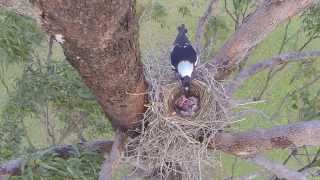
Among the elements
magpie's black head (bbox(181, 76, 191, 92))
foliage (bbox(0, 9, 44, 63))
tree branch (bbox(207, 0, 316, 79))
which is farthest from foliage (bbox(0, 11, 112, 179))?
tree branch (bbox(207, 0, 316, 79))

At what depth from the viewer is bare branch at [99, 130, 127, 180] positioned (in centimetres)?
196

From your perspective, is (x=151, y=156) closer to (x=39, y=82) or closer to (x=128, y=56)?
(x=128, y=56)

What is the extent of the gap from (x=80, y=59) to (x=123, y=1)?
24 centimetres

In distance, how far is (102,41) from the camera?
1132mm

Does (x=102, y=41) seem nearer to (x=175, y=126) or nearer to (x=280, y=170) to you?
(x=175, y=126)

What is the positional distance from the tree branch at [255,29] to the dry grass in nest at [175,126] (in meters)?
0.11

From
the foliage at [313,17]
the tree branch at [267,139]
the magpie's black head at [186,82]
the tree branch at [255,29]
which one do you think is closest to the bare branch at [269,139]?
the tree branch at [267,139]

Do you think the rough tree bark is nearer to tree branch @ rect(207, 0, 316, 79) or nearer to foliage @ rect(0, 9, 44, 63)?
tree branch @ rect(207, 0, 316, 79)

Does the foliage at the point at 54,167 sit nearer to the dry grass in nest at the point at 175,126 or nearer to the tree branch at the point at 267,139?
the tree branch at the point at 267,139

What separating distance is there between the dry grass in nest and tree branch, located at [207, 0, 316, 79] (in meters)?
0.11

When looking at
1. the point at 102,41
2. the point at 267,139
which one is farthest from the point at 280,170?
the point at 102,41

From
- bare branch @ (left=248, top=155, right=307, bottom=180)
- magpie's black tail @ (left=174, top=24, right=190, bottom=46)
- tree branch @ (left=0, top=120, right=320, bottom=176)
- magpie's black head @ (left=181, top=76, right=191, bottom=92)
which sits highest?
magpie's black tail @ (left=174, top=24, right=190, bottom=46)

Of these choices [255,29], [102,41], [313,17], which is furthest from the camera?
[313,17]

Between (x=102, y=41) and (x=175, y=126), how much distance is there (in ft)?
2.76
